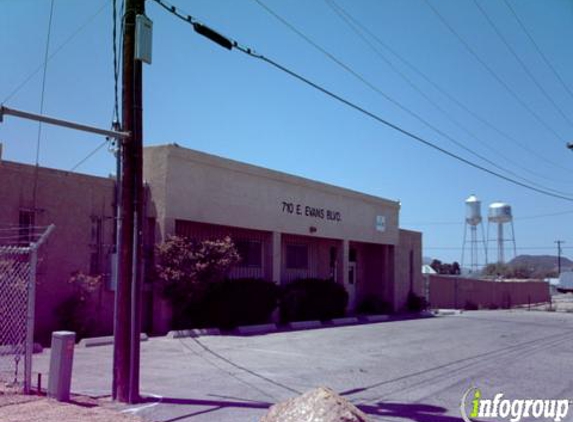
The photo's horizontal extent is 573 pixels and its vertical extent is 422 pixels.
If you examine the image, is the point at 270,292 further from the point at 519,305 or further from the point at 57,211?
the point at 519,305

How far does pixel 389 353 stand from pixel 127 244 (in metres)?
8.85

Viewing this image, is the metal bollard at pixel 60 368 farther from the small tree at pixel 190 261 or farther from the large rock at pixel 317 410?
the small tree at pixel 190 261

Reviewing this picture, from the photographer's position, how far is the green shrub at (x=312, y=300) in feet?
83.1

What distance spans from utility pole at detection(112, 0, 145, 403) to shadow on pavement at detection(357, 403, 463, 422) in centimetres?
344

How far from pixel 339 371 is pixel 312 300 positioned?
12.9 meters

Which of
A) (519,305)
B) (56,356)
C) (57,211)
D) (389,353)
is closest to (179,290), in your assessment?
(57,211)

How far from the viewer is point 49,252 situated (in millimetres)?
17391

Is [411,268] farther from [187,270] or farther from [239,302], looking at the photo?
[187,270]

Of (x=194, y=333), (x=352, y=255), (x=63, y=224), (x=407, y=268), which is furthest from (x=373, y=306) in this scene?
(x=63, y=224)

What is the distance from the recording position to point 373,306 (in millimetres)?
33219

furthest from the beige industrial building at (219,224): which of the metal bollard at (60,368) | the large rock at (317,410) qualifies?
the large rock at (317,410)

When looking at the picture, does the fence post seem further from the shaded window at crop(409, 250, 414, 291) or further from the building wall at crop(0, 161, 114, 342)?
the shaded window at crop(409, 250, 414, 291)

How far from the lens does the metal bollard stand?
921 cm

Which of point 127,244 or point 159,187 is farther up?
point 159,187
